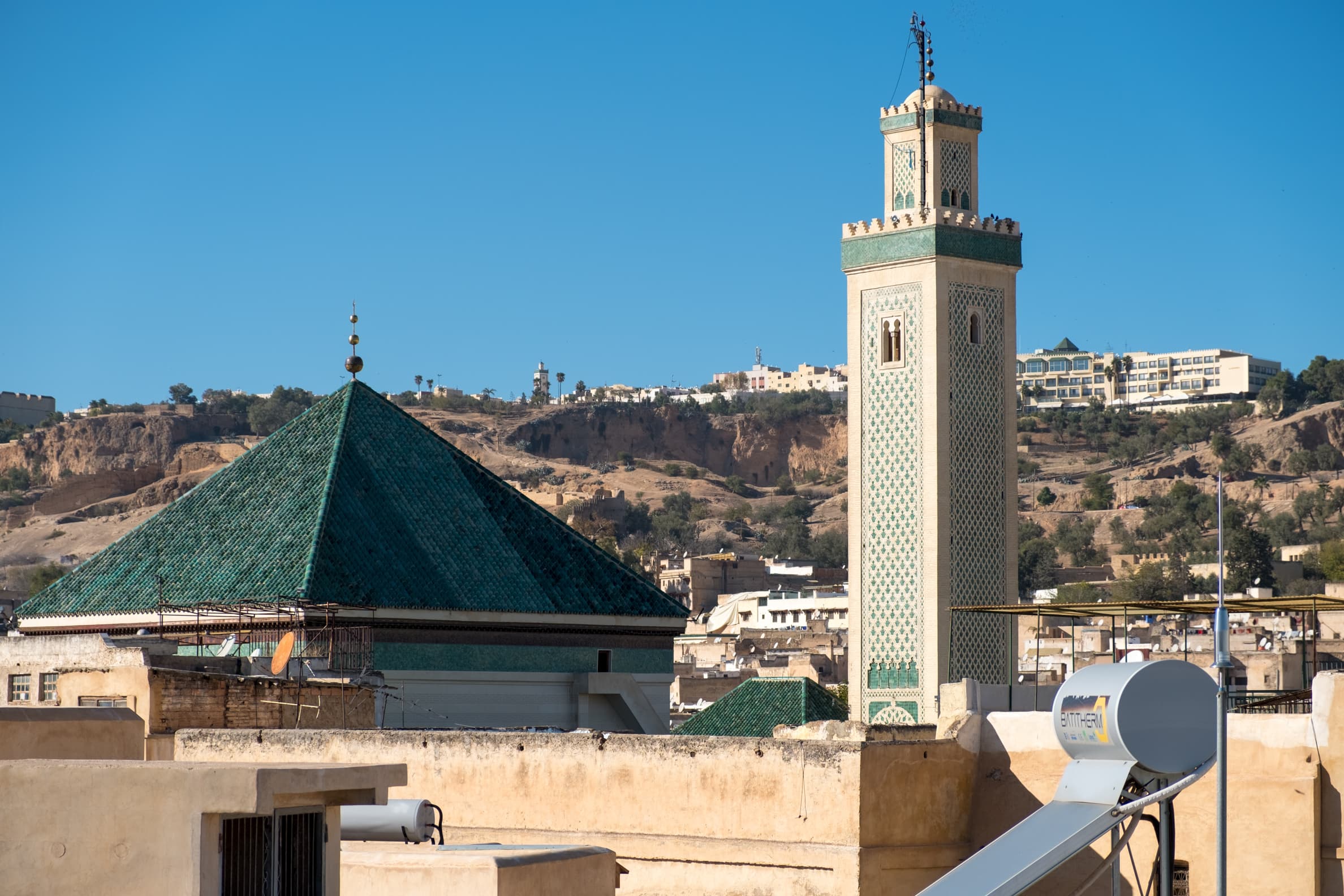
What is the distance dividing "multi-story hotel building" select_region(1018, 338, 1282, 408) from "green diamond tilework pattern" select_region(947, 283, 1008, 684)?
108673 millimetres

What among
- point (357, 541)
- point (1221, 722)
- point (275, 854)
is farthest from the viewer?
point (357, 541)

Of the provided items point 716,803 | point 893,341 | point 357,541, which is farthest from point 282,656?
point 893,341

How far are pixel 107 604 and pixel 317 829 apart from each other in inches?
526

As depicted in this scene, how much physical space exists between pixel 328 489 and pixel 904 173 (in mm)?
9466

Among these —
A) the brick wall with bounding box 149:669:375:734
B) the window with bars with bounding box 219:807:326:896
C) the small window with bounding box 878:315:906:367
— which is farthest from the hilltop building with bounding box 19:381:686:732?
the window with bars with bounding box 219:807:326:896

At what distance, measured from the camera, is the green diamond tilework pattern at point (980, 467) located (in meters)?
26.9

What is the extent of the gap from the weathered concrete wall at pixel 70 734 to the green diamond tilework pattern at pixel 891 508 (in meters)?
13.4

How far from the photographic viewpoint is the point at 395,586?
67.7 feet

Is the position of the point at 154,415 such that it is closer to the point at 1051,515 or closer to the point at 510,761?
the point at 1051,515

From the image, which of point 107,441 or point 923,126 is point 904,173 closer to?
point 923,126

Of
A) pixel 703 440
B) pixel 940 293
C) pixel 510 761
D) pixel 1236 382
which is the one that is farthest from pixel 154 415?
pixel 510 761

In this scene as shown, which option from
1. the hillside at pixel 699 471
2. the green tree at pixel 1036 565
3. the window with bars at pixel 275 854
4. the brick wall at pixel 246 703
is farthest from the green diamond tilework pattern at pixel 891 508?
the hillside at pixel 699 471

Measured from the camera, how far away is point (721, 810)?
12.6m

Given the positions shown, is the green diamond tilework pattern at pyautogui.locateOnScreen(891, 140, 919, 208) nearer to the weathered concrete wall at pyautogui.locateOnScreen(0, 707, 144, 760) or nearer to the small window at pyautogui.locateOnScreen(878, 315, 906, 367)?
the small window at pyautogui.locateOnScreen(878, 315, 906, 367)
